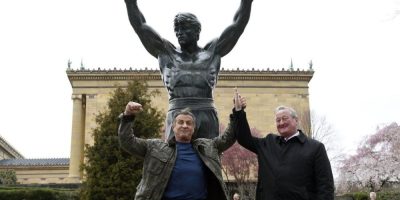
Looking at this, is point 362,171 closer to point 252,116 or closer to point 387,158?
point 387,158

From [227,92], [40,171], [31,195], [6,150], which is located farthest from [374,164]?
[6,150]

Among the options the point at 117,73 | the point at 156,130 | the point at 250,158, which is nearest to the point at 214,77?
the point at 156,130

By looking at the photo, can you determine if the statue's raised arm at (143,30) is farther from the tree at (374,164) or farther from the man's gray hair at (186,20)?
the tree at (374,164)

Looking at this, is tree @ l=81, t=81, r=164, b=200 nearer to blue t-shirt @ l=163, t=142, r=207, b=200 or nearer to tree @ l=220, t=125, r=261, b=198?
blue t-shirt @ l=163, t=142, r=207, b=200

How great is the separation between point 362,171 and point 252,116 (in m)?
10.3

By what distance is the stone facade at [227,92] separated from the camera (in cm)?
4166

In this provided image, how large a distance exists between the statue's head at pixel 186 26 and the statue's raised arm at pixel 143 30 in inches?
11.4

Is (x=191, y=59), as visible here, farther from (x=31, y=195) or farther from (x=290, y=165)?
(x=31, y=195)

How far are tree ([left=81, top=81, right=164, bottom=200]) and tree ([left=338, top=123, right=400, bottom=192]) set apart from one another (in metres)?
27.0

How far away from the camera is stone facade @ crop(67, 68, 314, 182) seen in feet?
137

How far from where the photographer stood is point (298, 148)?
3.92 m

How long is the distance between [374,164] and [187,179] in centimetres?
3989

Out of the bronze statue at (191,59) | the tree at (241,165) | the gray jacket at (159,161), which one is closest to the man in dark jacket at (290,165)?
the gray jacket at (159,161)

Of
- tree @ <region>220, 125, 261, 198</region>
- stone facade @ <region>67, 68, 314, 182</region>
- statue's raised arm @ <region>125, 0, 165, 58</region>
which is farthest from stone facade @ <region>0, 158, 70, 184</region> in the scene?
statue's raised arm @ <region>125, 0, 165, 58</region>
